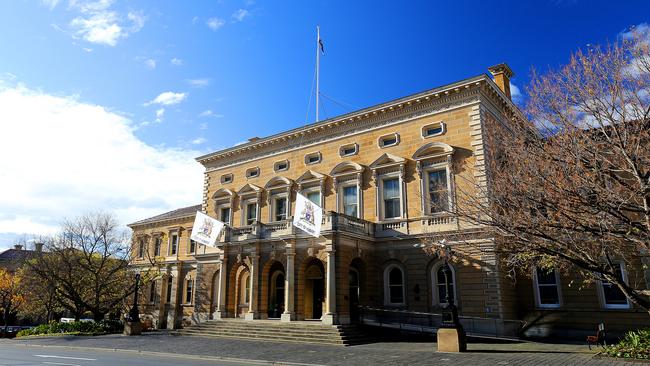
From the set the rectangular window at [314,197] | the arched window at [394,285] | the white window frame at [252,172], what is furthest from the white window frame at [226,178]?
the arched window at [394,285]

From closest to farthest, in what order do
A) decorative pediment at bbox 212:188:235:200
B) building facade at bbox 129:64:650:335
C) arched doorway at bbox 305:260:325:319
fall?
building facade at bbox 129:64:650:335 < arched doorway at bbox 305:260:325:319 < decorative pediment at bbox 212:188:235:200

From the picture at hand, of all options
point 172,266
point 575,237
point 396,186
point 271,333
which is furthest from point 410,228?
point 172,266

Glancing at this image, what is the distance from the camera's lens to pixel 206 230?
28266 mm

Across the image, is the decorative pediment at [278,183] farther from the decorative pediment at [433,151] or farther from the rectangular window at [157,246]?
the rectangular window at [157,246]

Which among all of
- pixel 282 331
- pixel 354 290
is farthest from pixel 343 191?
pixel 282 331

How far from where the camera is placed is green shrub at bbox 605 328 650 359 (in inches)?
542

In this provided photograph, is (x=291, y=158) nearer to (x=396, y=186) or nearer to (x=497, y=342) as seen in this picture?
(x=396, y=186)

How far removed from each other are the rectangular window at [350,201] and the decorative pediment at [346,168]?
1.03 m

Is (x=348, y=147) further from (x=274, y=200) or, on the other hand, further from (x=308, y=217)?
(x=308, y=217)

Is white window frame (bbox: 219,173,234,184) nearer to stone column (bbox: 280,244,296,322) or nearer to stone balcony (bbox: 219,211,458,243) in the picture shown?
stone balcony (bbox: 219,211,458,243)

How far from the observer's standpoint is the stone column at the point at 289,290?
2416cm

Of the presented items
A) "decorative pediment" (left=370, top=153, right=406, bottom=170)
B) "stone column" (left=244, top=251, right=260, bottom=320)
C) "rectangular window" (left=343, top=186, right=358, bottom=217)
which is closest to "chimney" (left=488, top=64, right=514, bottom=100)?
"decorative pediment" (left=370, top=153, right=406, bottom=170)

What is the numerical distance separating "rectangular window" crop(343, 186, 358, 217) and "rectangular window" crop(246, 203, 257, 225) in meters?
8.04

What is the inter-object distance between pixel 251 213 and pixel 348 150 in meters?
9.45
